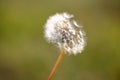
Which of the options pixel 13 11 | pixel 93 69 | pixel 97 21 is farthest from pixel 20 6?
pixel 93 69

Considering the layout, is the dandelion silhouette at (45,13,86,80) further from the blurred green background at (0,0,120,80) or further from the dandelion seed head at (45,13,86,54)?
the blurred green background at (0,0,120,80)

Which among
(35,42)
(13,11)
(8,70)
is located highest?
(13,11)

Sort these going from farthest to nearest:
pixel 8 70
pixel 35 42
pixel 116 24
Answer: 1. pixel 116 24
2. pixel 35 42
3. pixel 8 70

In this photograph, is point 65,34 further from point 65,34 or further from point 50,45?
point 50,45

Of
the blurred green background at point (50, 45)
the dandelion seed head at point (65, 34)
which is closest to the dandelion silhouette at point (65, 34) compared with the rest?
the dandelion seed head at point (65, 34)

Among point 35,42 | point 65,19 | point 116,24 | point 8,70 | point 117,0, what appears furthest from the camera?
point 117,0

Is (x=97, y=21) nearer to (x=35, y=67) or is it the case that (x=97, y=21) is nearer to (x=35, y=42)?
(x=35, y=42)

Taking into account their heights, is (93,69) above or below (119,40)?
below

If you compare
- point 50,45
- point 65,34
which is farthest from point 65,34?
point 50,45
